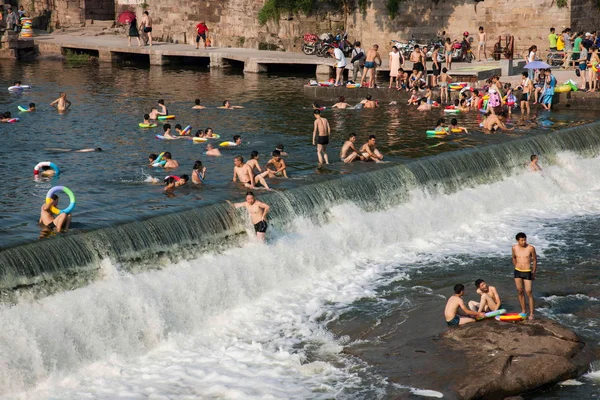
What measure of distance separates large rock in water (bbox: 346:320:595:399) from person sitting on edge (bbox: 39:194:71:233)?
18.7ft

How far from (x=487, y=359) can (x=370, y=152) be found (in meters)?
10.2

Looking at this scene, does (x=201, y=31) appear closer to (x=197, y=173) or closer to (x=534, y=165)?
(x=534, y=165)

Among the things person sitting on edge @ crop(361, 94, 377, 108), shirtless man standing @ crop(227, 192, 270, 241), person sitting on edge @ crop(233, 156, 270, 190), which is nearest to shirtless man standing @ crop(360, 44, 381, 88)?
person sitting on edge @ crop(361, 94, 377, 108)

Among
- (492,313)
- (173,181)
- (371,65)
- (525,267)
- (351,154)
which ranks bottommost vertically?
(492,313)

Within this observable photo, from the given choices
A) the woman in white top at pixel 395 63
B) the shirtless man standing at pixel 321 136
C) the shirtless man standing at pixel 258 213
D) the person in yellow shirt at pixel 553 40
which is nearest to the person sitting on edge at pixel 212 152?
the shirtless man standing at pixel 321 136

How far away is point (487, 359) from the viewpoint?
1397 cm

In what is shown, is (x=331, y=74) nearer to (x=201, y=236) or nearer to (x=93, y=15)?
(x=93, y=15)

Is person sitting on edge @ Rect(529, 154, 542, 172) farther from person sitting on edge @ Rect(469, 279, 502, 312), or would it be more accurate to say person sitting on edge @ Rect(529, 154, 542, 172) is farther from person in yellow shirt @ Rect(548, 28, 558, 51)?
person in yellow shirt @ Rect(548, 28, 558, 51)

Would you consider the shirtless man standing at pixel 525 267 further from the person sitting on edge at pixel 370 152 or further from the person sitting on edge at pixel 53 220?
the person sitting on edge at pixel 370 152

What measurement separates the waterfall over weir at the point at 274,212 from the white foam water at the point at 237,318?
1.04 ft

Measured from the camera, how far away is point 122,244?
1672 centimetres

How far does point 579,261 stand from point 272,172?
6.97 metres

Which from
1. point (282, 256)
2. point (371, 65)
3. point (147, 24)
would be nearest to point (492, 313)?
point (282, 256)

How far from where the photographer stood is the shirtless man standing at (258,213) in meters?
18.5
